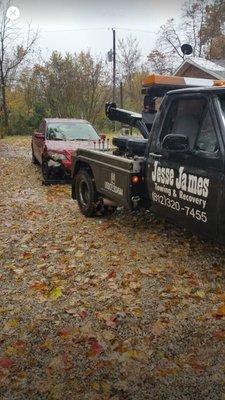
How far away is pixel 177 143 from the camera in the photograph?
4656 mm

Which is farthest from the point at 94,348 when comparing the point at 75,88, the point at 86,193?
the point at 75,88

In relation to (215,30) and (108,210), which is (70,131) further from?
(215,30)

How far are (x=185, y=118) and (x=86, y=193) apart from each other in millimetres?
3122

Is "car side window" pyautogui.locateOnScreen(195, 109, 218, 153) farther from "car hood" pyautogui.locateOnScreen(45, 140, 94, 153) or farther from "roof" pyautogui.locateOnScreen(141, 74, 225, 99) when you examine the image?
"car hood" pyautogui.locateOnScreen(45, 140, 94, 153)

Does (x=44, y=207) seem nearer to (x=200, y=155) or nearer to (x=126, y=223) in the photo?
(x=126, y=223)

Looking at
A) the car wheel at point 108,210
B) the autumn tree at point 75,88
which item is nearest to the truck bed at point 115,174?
the car wheel at point 108,210

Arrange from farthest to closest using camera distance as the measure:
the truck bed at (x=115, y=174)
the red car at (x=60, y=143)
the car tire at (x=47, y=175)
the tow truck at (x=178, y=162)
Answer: the car tire at (x=47, y=175), the red car at (x=60, y=143), the truck bed at (x=115, y=174), the tow truck at (x=178, y=162)

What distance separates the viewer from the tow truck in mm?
4406

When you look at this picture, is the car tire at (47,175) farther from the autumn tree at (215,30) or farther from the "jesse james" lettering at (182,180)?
the autumn tree at (215,30)

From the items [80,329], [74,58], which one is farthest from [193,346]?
[74,58]

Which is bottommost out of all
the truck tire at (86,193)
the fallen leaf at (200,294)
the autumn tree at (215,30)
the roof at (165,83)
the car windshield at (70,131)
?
the fallen leaf at (200,294)

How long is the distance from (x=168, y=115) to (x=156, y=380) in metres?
3.39

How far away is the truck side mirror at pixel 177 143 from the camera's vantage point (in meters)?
4.61

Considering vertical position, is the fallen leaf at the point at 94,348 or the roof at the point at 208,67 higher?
the roof at the point at 208,67
